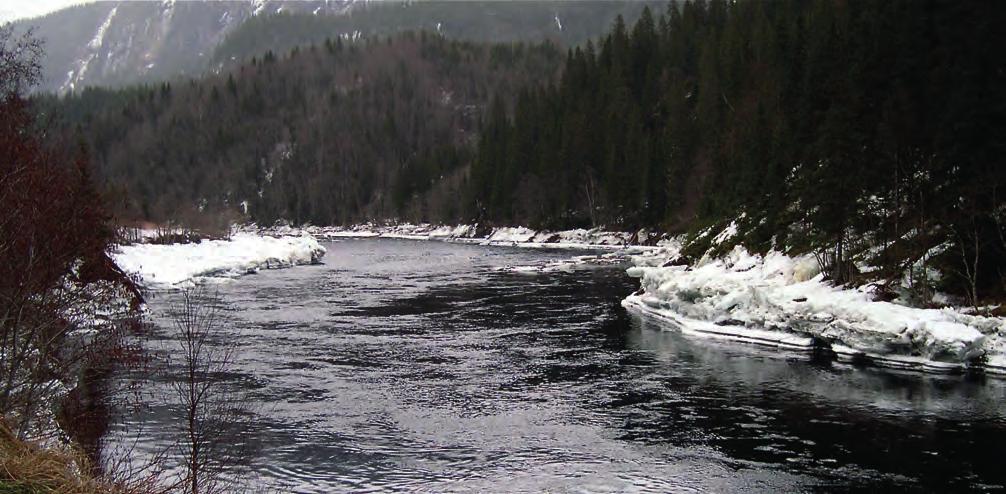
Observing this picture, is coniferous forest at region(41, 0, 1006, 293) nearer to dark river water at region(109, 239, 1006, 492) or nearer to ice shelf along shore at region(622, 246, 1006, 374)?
ice shelf along shore at region(622, 246, 1006, 374)

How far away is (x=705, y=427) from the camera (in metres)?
20.3

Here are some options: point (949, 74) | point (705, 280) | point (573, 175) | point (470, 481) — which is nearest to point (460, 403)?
point (470, 481)

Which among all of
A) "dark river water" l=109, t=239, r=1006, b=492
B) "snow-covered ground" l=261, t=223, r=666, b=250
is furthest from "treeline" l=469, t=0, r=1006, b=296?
"dark river water" l=109, t=239, r=1006, b=492

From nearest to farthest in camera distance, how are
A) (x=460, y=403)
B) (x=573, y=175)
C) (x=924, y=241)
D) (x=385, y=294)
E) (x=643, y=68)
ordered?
(x=460, y=403) → (x=924, y=241) → (x=385, y=294) → (x=573, y=175) → (x=643, y=68)

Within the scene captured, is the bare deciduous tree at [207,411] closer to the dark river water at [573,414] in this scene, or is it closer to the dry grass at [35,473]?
the dark river water at [573,414]

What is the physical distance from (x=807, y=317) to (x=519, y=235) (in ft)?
281

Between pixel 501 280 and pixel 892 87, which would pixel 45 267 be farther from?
pixel 501 280

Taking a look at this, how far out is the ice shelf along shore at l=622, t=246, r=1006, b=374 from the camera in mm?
25562

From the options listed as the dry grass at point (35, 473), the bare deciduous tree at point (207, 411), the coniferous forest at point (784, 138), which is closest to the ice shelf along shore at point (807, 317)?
the coniferous forest at point (784, 138)

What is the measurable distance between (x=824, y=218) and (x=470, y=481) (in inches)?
1023

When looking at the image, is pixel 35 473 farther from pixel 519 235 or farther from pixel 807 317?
pixel 519 235

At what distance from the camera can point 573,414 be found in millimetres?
21844

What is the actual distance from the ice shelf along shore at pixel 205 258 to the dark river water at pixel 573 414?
20334mm

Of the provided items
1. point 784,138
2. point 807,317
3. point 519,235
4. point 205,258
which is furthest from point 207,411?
point 519,235
